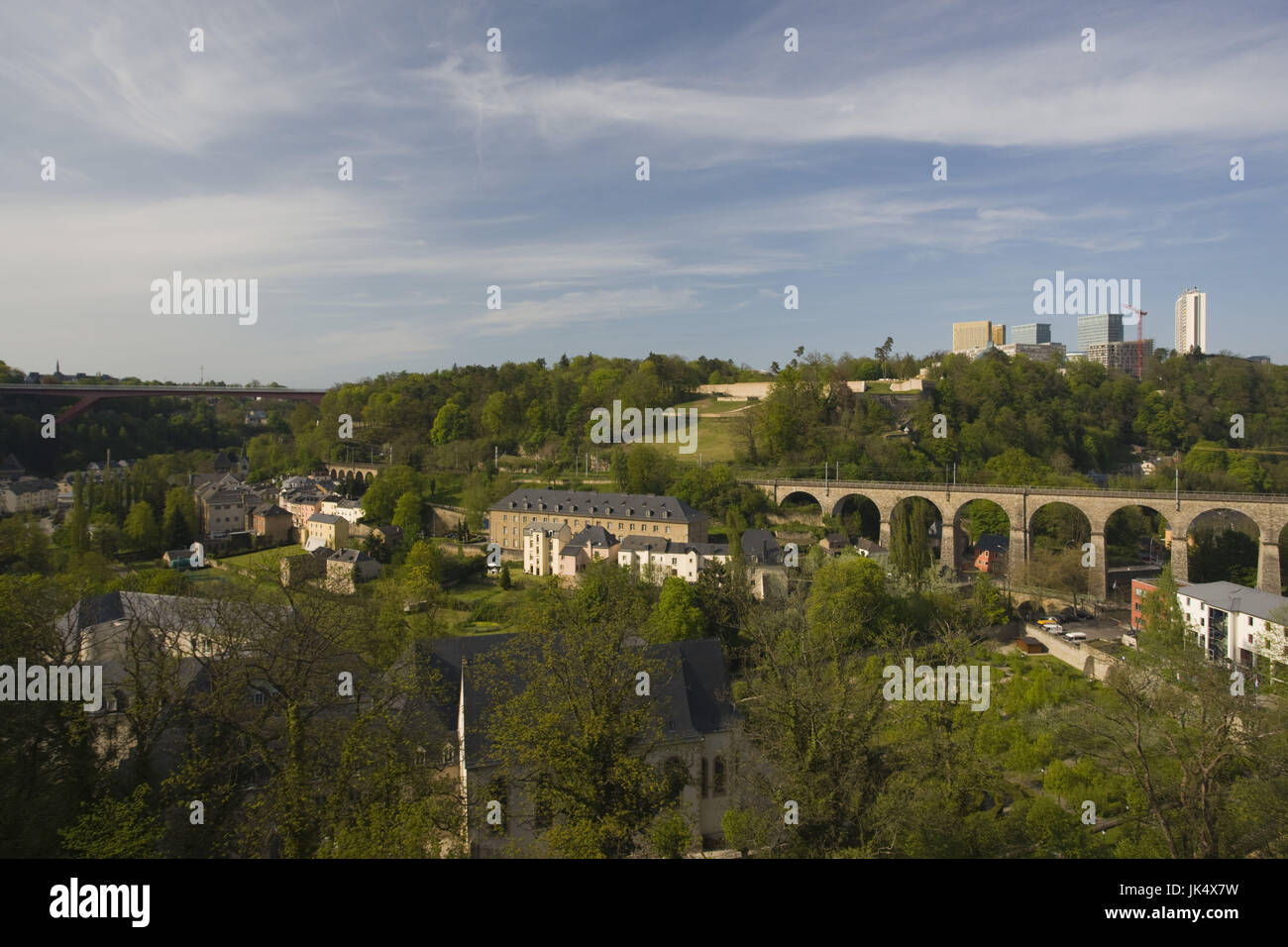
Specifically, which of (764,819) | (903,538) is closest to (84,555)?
(764,819)

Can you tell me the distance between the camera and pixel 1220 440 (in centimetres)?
5759

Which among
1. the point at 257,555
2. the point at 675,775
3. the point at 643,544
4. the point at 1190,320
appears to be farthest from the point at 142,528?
the point at 1190,320

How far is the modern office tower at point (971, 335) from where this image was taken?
12519 cm

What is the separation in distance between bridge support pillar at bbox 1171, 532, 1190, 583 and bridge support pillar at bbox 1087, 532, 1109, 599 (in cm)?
272

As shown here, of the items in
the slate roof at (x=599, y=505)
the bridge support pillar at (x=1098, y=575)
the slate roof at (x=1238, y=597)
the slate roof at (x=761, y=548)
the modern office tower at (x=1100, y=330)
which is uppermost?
the modern office tower at (x=1100, y=330)

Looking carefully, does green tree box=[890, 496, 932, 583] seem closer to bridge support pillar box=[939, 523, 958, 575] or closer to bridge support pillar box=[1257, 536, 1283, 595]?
bridge support pillar box=[939, 523, 958, 575]

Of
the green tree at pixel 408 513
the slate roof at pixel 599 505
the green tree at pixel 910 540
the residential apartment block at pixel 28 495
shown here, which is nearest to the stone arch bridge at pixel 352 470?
the green tree at pixel 408 513

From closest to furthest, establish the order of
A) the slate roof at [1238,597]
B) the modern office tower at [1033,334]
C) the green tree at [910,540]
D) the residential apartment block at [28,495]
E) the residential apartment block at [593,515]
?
1. the slate roof at [1238,597]
2. the green tree at [910,540]
3. the residential apartment block at [593,515]
4. the residential apartment block at [28,495]
5. the modern office tower at [1033,334]

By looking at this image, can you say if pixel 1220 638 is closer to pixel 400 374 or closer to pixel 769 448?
pixel 769 448

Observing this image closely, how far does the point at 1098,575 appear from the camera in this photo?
35.6 meters

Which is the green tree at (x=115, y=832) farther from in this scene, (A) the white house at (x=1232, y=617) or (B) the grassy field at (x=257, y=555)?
(B) the grassy field at (x=257, y=555)

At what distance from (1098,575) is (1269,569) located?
21.1ft
